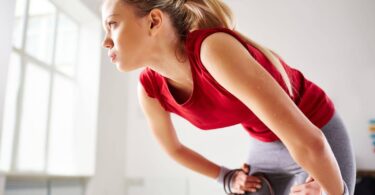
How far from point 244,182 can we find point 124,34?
1.79 feet

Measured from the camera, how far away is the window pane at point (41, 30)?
1.66m

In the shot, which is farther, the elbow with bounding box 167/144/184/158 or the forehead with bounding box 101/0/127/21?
the elbow with bounding box 167/144/184/158

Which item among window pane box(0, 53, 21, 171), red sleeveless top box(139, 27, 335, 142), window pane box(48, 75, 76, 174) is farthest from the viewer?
window pane box(48, 75, 76, 174)

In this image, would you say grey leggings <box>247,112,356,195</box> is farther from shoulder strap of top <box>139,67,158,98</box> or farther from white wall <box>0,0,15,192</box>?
white wall <box>0,0,15,192</box>

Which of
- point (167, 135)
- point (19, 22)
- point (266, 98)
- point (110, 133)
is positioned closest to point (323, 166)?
point (266, 98)

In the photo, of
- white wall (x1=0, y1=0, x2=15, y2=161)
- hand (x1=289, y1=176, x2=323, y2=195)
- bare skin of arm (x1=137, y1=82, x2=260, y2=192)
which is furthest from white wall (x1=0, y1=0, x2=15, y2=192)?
hand (x1=289, y1=176, x2=323, y2=195)

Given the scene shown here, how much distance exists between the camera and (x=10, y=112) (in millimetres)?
1435

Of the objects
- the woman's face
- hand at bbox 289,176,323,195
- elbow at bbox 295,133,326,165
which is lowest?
hand at bbox 289,176,323,195

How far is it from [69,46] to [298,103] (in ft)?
5.17

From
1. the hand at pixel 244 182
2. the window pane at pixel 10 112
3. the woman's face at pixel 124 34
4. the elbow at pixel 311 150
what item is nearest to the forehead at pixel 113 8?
the woman's face at pixel 124 34

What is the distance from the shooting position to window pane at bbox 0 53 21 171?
4.52ft

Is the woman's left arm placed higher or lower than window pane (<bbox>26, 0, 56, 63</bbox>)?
lower

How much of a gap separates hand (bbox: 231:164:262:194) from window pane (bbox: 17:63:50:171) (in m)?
0.95

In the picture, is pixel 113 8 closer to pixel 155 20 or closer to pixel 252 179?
pixel 155 20
